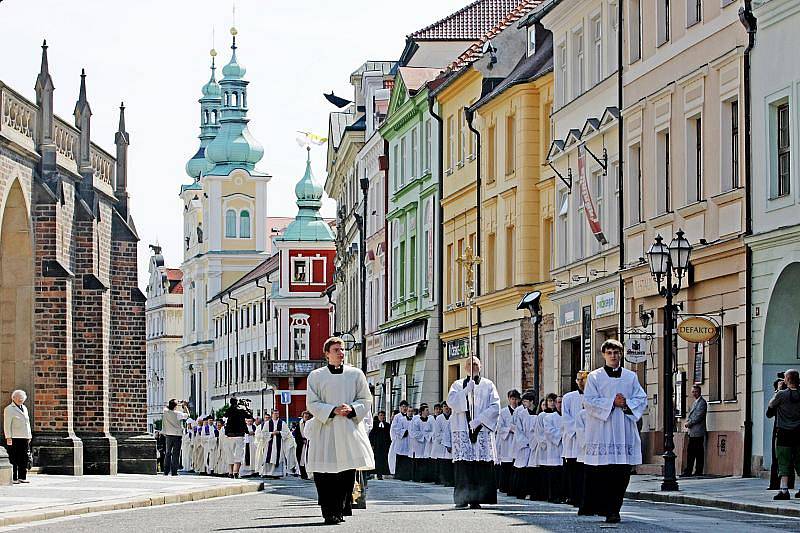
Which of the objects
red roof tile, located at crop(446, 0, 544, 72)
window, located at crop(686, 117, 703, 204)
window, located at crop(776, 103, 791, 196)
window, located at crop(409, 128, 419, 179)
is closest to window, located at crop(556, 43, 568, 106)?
window, located at crop(686, 117, 703, 204)

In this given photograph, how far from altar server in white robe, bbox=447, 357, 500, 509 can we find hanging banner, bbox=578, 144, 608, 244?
16.8 m

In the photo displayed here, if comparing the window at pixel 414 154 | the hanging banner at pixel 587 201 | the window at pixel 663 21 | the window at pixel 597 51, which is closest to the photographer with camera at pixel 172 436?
the hanging banner at pixel 587 201

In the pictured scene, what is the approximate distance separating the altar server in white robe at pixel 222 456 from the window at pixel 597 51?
11.9 m

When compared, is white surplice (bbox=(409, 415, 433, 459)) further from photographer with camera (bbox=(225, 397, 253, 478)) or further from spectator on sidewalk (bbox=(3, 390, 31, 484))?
spectator on sidewalk (bbox=(3, 390, 31, 484))

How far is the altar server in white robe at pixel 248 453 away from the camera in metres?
44.5

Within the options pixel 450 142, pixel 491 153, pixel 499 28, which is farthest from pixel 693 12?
pixel 450 142

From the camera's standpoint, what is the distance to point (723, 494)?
2583 cm

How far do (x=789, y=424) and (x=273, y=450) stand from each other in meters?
21.9

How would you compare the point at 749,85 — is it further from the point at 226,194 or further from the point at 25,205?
the point at 226,194

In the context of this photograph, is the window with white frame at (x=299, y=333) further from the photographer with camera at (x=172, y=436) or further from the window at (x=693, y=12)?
the window at (x=693, y=12)

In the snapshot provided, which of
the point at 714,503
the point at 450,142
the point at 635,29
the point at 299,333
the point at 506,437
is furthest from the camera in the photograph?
the point at 299,333

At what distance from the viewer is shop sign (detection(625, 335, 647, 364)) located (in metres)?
32.2

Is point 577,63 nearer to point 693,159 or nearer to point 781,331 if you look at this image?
point 693,159

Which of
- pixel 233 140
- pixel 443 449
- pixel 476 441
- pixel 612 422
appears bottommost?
pixel 443 449
